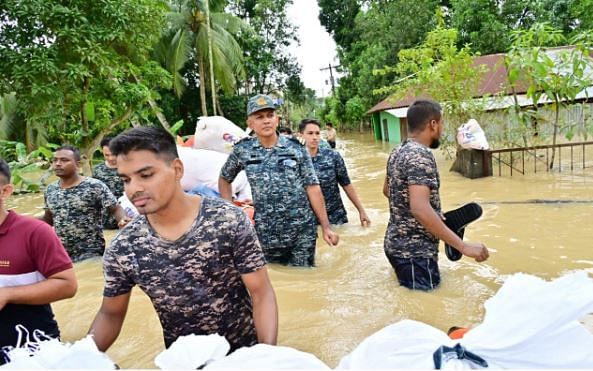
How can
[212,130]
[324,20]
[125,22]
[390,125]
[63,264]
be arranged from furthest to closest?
[324,20], [390,125], [125,22], [212,130], [63,264]

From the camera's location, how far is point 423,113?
2.87 metres

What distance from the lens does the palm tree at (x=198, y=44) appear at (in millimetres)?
20359

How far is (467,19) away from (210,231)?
21390 mm

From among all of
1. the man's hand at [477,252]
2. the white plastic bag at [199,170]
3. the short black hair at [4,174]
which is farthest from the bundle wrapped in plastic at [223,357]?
the white plastic bag at [199,170]

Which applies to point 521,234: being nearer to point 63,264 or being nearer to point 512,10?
point 63,264

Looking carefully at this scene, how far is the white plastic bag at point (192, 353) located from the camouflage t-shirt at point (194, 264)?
562mm

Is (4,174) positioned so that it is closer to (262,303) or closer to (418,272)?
(262,303)

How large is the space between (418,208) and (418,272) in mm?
A: 587

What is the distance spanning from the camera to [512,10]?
2028 centimetres

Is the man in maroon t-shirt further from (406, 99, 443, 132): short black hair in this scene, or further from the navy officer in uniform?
(406, 99, 443, 132): short black hair

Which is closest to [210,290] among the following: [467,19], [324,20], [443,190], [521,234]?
[521,234]

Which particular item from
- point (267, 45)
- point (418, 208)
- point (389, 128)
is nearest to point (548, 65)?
point (418, 208)

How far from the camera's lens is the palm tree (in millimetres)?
20359

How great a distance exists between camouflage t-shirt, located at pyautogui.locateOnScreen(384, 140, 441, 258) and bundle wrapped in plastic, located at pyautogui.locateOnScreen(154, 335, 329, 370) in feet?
6.37
